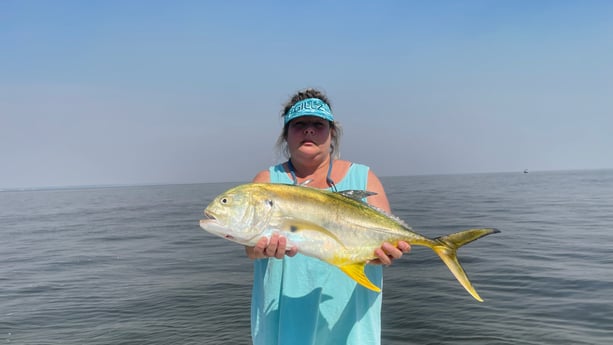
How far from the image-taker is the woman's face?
3656 millimetres

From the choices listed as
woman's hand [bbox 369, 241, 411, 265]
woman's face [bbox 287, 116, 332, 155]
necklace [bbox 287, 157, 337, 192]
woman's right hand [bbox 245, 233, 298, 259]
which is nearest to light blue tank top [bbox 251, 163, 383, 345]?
woman's hand [bbox 369, 241, 411, 265]

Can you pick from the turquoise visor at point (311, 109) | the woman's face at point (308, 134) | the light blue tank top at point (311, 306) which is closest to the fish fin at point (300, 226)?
the light blue tank top at point (311, 306)

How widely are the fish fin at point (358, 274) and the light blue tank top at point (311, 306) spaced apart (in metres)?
0.37

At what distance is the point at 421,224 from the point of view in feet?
Answer: 77.3

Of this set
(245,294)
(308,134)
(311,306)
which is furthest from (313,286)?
(245,294)

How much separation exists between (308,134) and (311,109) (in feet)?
0.76

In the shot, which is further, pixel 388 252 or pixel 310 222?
pixel 388 252

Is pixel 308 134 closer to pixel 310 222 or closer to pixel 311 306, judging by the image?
pixel 310 222

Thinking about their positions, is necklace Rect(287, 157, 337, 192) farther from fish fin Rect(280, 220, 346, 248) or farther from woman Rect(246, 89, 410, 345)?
fish fin Rect(280, 220, 346, 248)

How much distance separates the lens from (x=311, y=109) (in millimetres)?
3564

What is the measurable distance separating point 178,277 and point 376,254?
12.9 meters

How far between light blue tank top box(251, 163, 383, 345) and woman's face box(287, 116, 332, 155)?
968mm

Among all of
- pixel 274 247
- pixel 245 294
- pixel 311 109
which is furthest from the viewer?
pixel 245 294

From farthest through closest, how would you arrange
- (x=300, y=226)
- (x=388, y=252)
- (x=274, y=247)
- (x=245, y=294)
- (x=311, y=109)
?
(x=245, y=294) → (x=311, y=109) → (x=388, y=252) → (x=300, y=226) → (x=274, y=247)
